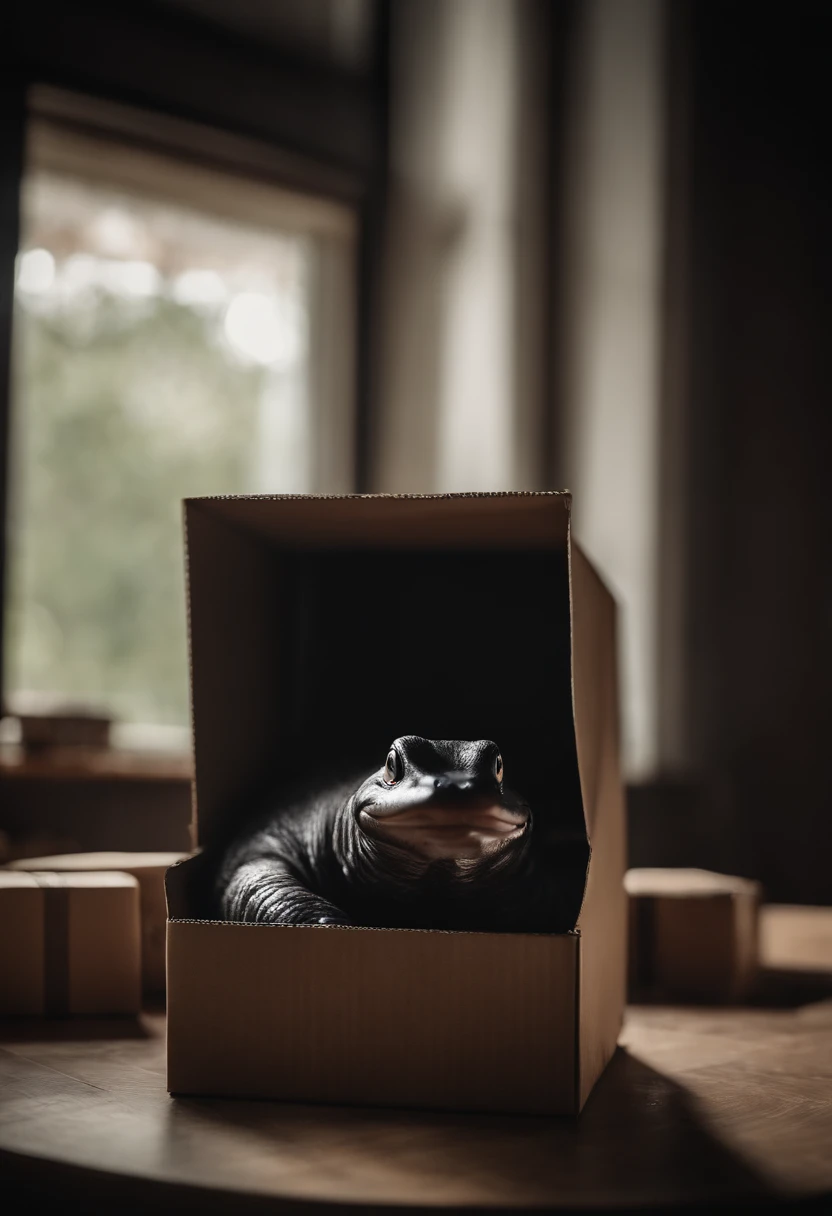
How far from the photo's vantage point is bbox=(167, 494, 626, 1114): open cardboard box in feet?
2.95

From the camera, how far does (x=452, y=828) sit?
2.94ft

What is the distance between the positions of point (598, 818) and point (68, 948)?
1.91 ft

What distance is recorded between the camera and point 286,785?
1.25 metres

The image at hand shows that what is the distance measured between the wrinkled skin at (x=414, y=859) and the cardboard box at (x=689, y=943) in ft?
1.29

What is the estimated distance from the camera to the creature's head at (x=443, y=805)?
0.89 m

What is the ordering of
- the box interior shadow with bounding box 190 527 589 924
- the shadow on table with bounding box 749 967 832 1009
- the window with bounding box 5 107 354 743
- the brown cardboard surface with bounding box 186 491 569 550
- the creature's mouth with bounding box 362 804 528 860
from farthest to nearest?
the window with bounding box 5 107 354 743 < the shadow on table with bounding box 749 967 832 1009 < the box interior shadow with bounding box 190 527 589 924 < the brown cardboard surface with bounding box 186 491 569 550 < the creature's mouth with bounding box 362 804 528 860

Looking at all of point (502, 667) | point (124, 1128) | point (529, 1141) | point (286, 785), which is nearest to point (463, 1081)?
point (529, 1141)

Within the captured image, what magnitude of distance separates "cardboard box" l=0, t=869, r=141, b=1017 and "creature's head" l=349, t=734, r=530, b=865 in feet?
1.28

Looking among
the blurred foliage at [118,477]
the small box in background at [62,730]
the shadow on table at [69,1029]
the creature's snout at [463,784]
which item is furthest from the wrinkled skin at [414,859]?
the blurred foliage at [118,477]

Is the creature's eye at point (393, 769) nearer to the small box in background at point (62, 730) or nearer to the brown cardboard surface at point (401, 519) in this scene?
the brown cardboard surface at point (401, 519)

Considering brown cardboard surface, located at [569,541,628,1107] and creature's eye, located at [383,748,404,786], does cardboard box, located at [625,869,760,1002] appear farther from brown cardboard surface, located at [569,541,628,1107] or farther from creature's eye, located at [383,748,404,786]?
creature's eye, located at [383,748,404,786]

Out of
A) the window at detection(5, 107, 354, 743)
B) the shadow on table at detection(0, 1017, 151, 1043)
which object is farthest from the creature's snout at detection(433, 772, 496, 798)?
the window at detection(5, 107, 354, 743)

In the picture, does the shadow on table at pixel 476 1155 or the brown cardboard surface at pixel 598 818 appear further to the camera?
the brown cardboard surface at pixel 598 818

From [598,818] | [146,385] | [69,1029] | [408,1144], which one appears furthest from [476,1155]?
[146,385]
